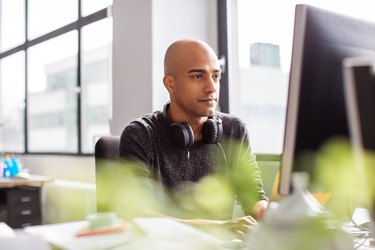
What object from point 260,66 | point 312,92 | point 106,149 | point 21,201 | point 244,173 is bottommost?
point 21,201

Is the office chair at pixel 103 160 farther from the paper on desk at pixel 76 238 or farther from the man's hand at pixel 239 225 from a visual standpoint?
the paper on desk at pixel 76 238

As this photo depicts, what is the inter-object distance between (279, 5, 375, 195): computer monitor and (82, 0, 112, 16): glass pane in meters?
2.85

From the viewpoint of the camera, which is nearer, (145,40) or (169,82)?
(169,82)

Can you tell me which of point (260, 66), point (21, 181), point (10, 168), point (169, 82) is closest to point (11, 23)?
point (10, 168)

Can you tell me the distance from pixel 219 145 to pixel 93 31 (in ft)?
7.91

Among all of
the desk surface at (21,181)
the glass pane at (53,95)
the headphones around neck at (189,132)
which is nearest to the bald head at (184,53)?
the headphones around neck at (189,132)

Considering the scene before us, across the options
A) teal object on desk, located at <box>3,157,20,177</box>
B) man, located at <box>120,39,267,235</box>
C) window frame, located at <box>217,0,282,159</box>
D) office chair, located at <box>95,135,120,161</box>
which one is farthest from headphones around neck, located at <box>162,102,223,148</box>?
teal object on desk, located at <box>3,157,20,177</box>

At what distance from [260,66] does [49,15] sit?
8.61ft

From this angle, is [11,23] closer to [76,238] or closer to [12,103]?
[12,103]

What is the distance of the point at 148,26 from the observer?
2797 mm

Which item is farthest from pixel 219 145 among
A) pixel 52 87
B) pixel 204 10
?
pixel 52 87

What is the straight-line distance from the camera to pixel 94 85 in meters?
3.94

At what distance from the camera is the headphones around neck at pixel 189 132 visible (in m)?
1.59

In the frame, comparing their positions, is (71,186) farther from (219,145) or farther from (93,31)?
(219,145)
